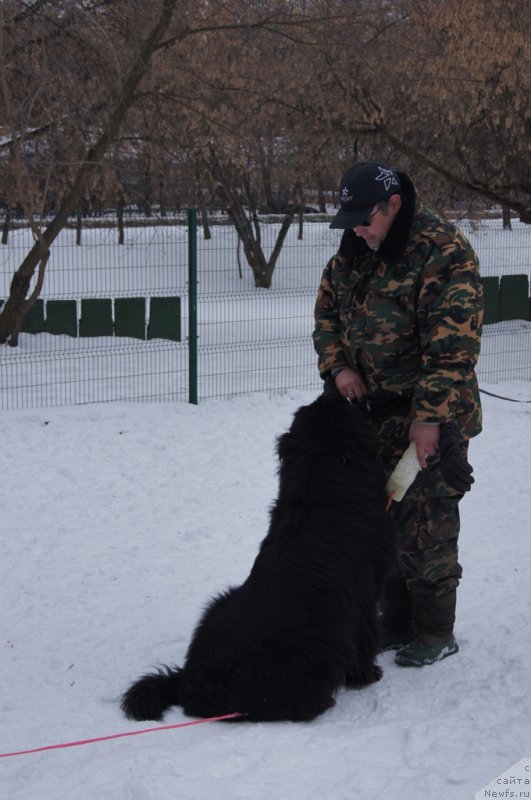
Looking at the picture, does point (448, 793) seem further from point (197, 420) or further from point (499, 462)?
point (197, 420)

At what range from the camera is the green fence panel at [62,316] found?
10812mm

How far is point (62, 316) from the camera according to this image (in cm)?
1082

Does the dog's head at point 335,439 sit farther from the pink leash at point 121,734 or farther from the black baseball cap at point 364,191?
the pink leash at point 121,734

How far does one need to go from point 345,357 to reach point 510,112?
9.80 metres

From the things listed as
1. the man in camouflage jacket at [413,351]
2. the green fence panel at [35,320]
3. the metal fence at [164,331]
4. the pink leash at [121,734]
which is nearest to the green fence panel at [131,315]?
the metal fence at [164,331]

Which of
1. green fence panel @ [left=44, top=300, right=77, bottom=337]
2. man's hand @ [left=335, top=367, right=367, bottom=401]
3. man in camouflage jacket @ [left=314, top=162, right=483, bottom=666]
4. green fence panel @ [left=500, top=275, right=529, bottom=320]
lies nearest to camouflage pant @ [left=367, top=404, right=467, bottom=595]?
man in camouflage jacket @ [left=314, top=162, right=483, bottom=666]

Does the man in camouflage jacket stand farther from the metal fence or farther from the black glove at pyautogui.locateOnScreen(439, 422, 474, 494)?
the metal fence

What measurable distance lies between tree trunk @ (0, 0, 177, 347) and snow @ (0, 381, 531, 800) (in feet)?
8.94

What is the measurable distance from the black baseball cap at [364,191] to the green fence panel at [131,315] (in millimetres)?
7545

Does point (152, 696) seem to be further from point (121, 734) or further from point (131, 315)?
point (131, 315)

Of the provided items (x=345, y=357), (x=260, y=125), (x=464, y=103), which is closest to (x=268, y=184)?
(x=260, y=125)

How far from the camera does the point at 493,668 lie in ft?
11.7

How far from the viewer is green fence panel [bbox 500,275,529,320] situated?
508 inches

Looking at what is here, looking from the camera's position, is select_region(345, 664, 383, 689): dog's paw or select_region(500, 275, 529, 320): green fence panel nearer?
select_region(345, 664, 383, 689): dog's paw
